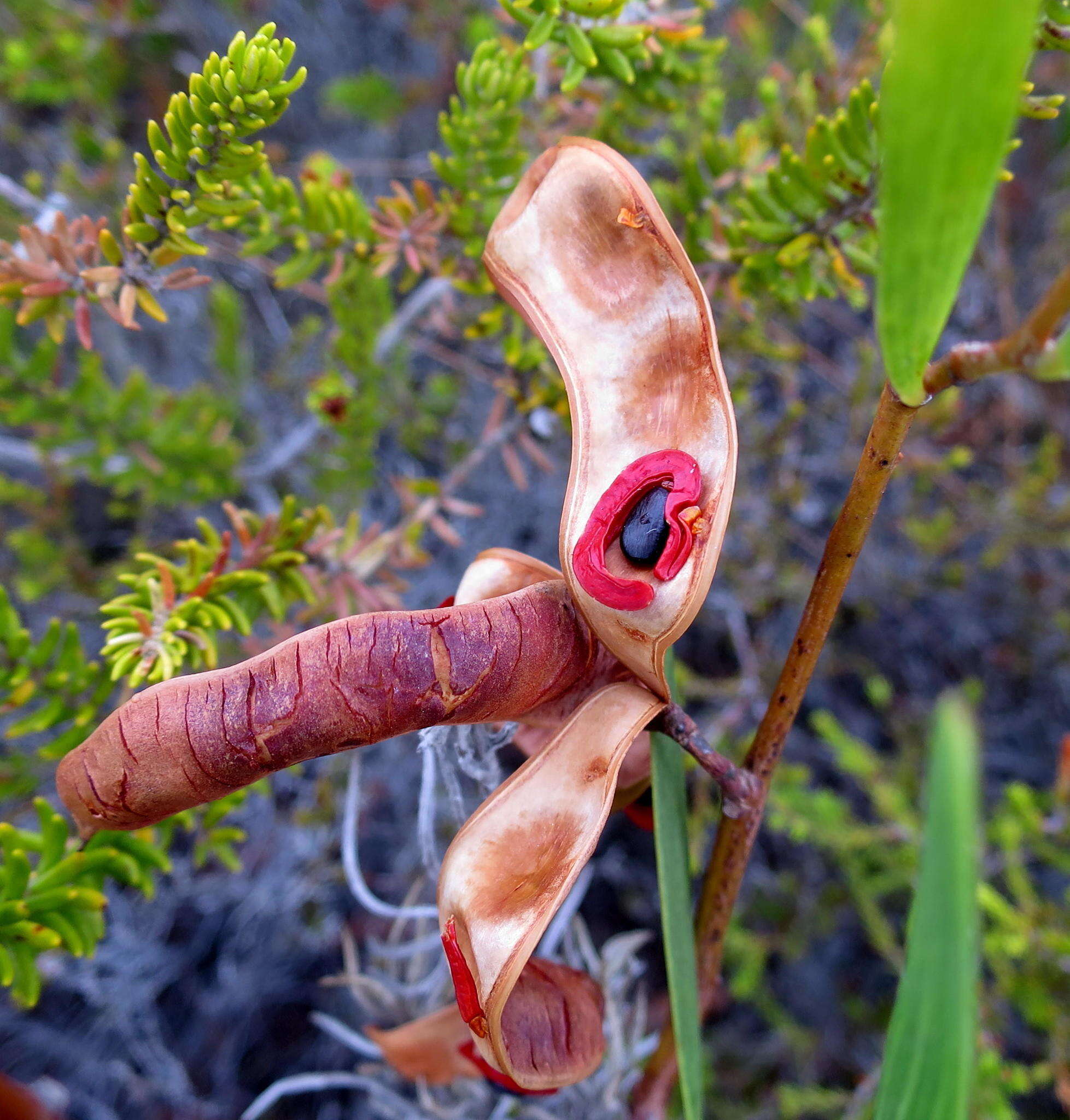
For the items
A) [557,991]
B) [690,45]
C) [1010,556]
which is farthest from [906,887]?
[690,45]

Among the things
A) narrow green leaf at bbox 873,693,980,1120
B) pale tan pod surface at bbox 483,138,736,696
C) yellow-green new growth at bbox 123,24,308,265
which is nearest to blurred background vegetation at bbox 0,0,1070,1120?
yellow-green new growth at bbox 123,24,308,265

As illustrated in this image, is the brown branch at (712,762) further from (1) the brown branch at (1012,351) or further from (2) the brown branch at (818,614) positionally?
(1) the brown branch at (1012,351)

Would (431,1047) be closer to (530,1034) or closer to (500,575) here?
(530,1034)

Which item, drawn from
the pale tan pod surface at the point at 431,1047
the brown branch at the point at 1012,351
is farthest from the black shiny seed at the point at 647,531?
the pale tan pod surface at the point at 431,1047

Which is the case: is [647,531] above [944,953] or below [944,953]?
above

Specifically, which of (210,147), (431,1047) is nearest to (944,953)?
(431,1047)

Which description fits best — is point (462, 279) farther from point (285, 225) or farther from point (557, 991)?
point (557, 991)
